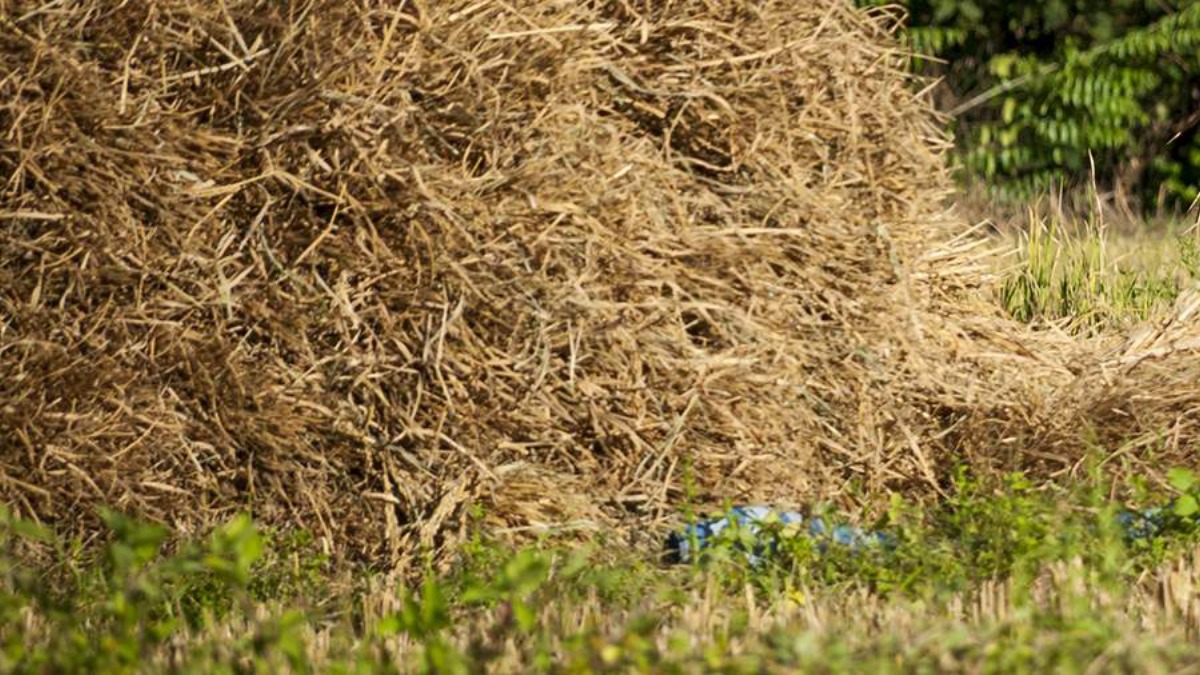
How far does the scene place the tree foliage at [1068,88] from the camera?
1040cm

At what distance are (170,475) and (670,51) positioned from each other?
6.02 ft

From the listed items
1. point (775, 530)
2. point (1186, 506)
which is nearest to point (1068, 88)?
point (1186, 506)

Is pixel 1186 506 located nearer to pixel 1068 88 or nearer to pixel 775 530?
pixel 775 530

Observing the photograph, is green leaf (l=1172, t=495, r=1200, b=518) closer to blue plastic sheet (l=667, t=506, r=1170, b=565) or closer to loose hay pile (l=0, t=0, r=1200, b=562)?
blue plastic sheet (l=667, t=506, r=1170, b=565)

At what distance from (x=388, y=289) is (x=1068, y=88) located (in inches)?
263

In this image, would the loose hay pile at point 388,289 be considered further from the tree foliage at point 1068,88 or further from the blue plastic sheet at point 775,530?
the tree foliage at point 1068,88

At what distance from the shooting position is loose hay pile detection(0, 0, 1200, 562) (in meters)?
4.51

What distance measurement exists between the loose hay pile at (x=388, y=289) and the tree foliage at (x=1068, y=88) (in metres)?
5.44

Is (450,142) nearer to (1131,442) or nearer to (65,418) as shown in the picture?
(65,418)

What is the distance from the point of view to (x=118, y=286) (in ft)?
14.9

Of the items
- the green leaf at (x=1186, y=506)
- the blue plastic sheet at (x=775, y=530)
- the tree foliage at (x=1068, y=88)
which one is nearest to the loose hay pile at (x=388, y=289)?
the blue plastic sheet at (x=775, y=530)

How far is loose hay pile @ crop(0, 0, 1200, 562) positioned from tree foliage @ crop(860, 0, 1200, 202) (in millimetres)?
5443

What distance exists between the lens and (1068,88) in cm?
1040

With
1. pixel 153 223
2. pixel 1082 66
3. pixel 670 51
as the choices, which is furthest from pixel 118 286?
pixel 1082 66
